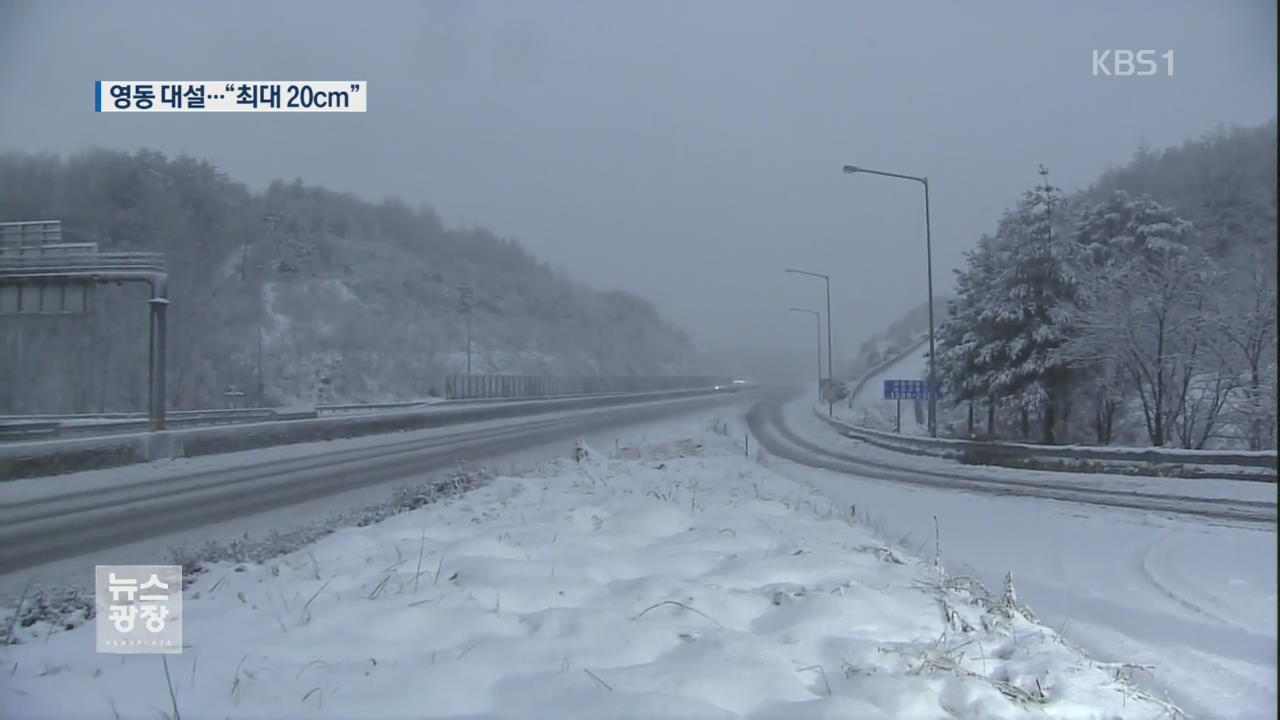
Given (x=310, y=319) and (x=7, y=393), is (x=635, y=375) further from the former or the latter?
(x=7, y=393)

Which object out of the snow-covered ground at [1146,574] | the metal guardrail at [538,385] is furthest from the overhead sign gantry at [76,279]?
the metal guardrail at [538,385]

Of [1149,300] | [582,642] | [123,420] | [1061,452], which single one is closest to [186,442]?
[123,420]

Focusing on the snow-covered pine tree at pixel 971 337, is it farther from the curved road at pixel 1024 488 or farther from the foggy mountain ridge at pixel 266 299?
the foggy mountain ridge at pixel 266 299

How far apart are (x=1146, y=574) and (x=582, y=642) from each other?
18.7 ft

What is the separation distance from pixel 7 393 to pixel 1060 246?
104 feet

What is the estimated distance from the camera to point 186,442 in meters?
21.1

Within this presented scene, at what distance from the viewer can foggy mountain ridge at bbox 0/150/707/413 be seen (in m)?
21.7

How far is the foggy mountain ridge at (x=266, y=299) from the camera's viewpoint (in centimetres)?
2170

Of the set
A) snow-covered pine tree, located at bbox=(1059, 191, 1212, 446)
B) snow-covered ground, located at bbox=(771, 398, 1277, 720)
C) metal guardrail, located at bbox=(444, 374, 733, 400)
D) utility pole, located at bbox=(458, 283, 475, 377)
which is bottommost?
Result: snow-covered ground, located at bbox=(771, 398, 1277, 720)

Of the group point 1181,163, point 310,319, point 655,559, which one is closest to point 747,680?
point 655,559

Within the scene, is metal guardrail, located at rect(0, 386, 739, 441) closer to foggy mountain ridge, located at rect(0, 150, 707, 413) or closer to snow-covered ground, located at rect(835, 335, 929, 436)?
foggy mountain ridge, located at rect(0, 150, 707, 413)

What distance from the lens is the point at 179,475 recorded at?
1789 cm

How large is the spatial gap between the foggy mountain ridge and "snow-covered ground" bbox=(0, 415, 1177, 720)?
750 cm
